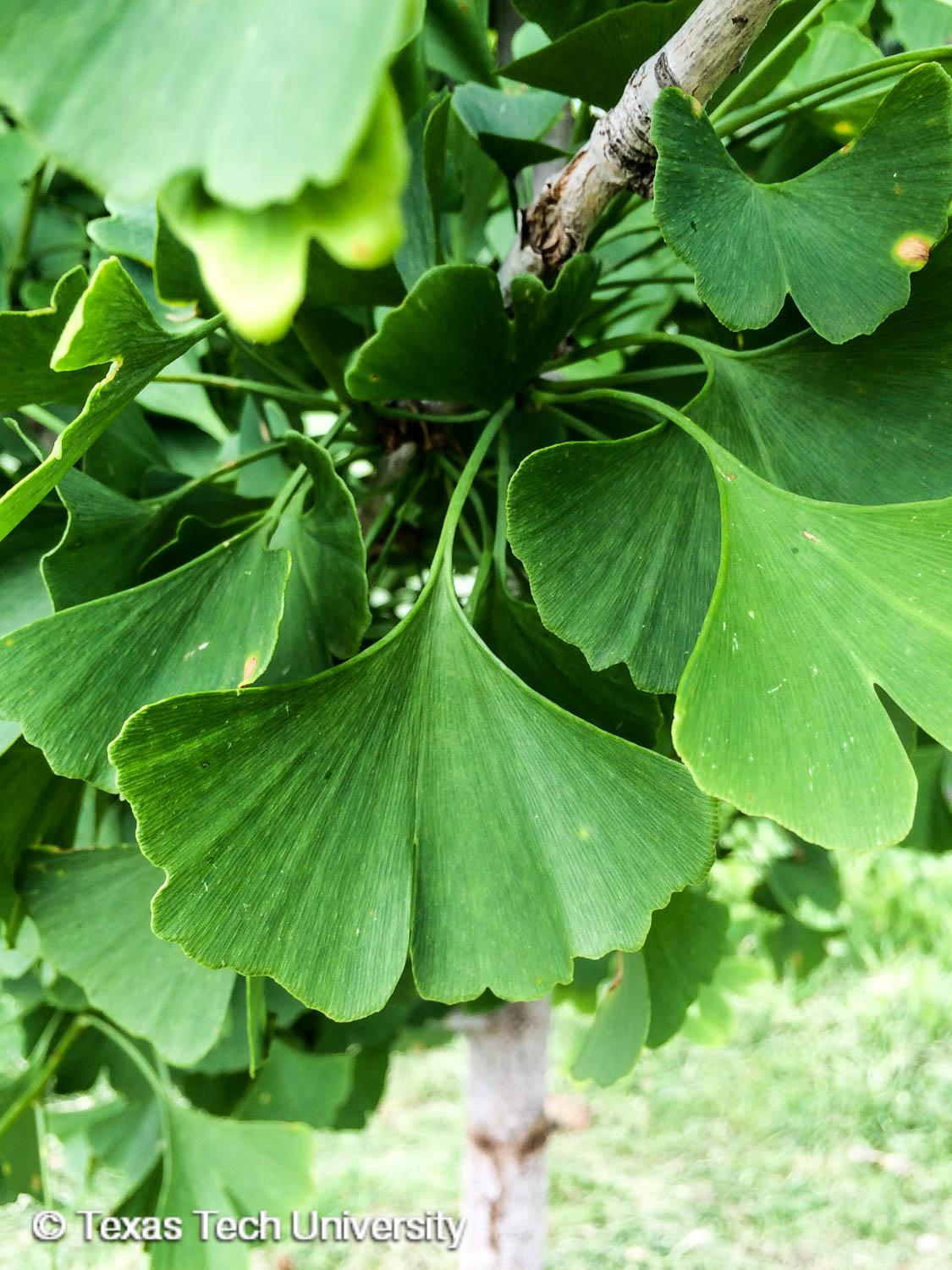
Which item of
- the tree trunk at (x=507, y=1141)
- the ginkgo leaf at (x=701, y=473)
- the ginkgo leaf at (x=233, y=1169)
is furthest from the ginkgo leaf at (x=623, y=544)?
the tree trunk at (x=507, y=1141)

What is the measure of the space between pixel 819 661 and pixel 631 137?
0.22m

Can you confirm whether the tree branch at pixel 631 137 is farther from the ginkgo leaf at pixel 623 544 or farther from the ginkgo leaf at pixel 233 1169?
the ginkgo leaf at pixel 233 1169

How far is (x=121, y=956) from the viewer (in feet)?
1.75

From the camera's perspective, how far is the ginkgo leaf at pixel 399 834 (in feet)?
1.12

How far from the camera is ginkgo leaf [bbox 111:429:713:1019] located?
1.12ft

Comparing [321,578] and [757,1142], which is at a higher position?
[321,578]

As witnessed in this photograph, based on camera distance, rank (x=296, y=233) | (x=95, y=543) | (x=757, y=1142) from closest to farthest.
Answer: (x=296, y=233), (x=95, y=543), (x=757, y=1142)

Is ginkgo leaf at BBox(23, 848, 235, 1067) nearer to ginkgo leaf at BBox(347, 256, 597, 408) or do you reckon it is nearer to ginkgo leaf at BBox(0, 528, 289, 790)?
ginkgo leaf at BBox(0, 528, 289, 790)

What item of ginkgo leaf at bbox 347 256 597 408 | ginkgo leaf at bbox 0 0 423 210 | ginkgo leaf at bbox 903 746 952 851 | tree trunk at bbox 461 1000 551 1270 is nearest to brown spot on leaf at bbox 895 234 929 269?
ginkgo leaf at bbox 347 256 597 408

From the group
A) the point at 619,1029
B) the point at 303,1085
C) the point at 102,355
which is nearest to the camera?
the point at 102,355

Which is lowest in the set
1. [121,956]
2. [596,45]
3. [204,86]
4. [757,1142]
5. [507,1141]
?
[757,1142]

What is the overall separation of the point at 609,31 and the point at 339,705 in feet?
0.96

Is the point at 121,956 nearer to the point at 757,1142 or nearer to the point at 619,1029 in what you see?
the point at 619,1029

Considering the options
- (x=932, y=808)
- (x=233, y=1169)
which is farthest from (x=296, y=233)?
(x=932, y=808)
